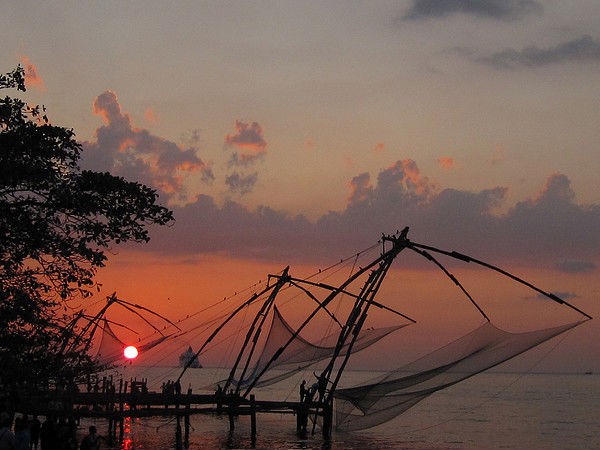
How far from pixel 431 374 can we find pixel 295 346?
27.4 feet

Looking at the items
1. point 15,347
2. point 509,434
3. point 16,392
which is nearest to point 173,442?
point 16,392

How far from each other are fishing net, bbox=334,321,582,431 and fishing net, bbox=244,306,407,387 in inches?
208

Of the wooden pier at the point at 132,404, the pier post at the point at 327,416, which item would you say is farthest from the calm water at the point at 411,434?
the wooden pier at the point at 132,404

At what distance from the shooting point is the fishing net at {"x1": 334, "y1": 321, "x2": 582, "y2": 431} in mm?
18594

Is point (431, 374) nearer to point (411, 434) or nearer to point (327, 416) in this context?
point (327, 416)

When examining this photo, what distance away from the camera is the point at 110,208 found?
43.5ft

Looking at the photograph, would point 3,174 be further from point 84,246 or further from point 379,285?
point 379,285

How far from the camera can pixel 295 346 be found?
27.5m

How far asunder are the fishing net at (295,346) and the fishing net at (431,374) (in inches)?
208

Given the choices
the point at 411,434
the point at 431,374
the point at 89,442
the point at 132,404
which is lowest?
the point at 411,434

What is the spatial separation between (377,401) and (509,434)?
30.1 metres

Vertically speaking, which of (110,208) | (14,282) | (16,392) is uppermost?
(110,208)

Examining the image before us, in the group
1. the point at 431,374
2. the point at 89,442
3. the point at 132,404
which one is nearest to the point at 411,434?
the point at 132,404

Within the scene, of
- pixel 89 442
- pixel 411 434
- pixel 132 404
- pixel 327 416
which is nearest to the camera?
pixel 89 442
